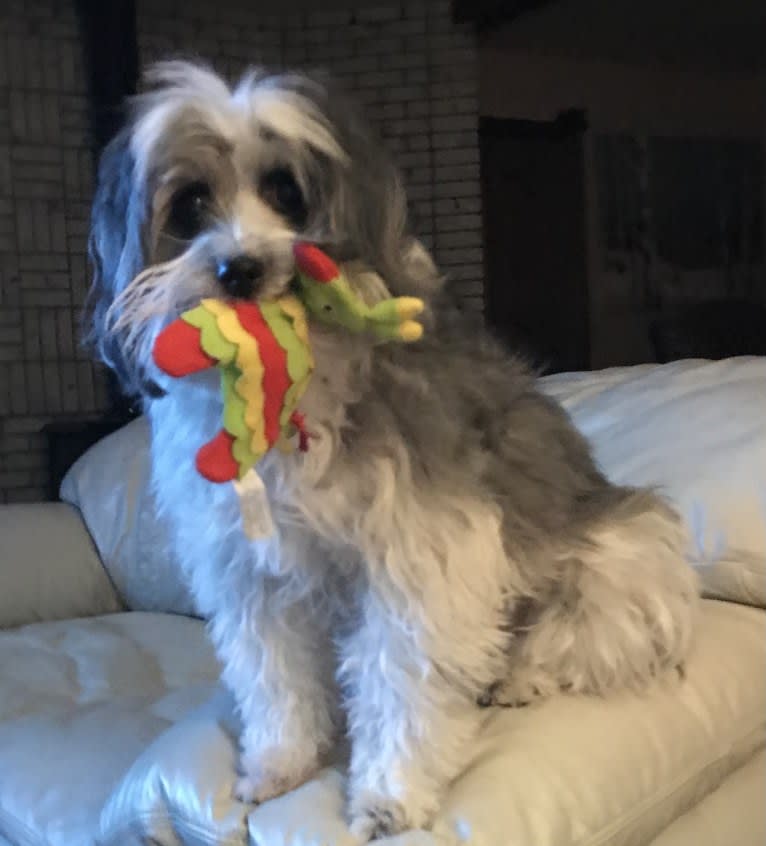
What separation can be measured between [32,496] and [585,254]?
2.97m

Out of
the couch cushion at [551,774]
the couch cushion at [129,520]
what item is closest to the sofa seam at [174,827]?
the couch cushion at [551,774]

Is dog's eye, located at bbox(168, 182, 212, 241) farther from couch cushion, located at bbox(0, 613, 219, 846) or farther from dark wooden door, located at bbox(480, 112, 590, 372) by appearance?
dark wooden door, located at bbox(480, 112, 590, 372)

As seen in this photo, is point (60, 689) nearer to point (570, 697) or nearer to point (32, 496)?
point (570, 697)

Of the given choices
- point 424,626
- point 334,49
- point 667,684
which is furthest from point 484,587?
point 334,49

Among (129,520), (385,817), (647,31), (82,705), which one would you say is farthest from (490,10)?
(385,817)

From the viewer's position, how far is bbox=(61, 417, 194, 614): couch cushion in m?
2.54

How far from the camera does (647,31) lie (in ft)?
16.9

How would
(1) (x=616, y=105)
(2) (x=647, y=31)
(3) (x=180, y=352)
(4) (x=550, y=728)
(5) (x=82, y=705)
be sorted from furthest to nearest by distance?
1. (1) (x=616, y=105)
2. (2) (x=647, y=31)
3. (5) (x=82, y=705)
4. (4) (x=550, y=728)
5. (3) (x=180, y=352)

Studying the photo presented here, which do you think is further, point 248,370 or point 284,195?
point 284,195

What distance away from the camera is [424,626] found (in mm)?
1220

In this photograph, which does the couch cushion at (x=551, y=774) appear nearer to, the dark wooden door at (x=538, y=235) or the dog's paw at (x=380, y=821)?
the dog's paw at (x=380, y=821)

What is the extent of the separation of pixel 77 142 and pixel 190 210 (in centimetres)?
330

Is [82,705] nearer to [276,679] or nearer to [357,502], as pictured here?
[276,679]

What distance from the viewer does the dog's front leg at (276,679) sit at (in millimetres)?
1337
